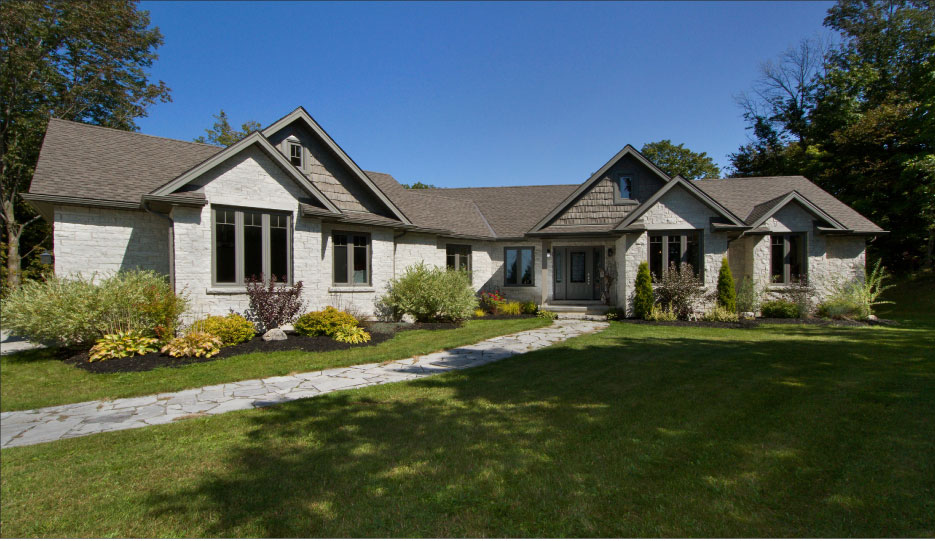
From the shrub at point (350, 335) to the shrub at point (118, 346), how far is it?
413 centimetres

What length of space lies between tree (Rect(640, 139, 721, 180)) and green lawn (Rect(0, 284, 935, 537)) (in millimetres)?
33812

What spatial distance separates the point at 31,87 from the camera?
16.1 m

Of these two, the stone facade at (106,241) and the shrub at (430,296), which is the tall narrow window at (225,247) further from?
the shrub at (430,296)

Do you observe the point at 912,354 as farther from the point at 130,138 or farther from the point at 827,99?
the point at 827,99

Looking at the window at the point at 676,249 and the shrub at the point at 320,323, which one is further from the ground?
the window at the point at 676,249

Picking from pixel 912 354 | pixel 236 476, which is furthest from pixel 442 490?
pixel 912 354

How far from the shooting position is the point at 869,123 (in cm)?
2173

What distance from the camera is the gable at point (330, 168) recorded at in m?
13.0

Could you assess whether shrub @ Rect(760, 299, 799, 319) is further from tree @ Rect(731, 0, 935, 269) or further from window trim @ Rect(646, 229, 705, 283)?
tree @ Rect(731, 0, 935, 269)

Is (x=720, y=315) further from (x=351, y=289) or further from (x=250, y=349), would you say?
(x=250, y=349)

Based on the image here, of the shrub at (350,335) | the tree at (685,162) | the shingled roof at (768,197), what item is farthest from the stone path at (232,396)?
the tree at (685,162)

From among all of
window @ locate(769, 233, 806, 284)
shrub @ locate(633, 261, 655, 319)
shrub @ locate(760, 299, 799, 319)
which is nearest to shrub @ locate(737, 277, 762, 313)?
shrub @ locate(760, 299, 799, 319)

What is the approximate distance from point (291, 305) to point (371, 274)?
11.8 ft

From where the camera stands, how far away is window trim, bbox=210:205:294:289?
33.2 ft
